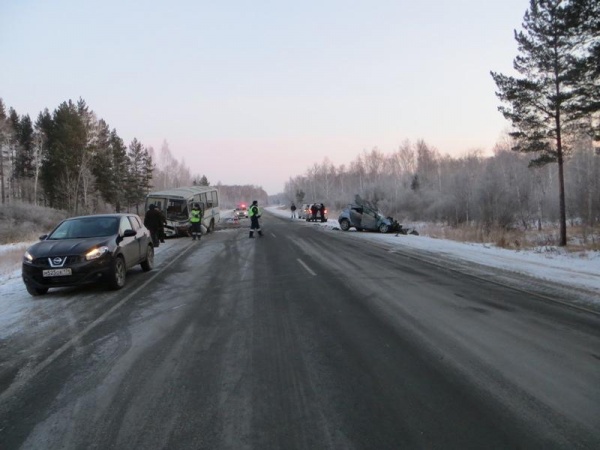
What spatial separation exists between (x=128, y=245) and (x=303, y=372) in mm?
7019

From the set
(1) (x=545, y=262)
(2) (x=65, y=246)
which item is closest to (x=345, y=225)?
(1) (x=545, y=262)

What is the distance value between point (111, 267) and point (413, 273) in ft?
22.9

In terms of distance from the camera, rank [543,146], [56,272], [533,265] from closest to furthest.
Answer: [56,272], [533,265], [543,146]

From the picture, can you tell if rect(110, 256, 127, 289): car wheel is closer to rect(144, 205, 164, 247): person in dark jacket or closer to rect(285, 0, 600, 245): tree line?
rect(144, 205, 164, 247): person in dark jacket

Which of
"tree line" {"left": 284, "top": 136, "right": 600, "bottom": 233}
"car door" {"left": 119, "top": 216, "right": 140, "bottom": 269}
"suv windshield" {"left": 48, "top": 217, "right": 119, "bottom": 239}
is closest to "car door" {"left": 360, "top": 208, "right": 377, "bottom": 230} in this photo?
"tree line" {"left": 284, "top": 136, "right": 600, "bottom": 233}

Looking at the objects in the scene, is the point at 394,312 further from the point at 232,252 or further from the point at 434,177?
the point at 434,177

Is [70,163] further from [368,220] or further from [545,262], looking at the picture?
[545,262]

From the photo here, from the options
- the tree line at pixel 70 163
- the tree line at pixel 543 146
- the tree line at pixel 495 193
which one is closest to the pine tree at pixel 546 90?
the tree line at pixel 543 146

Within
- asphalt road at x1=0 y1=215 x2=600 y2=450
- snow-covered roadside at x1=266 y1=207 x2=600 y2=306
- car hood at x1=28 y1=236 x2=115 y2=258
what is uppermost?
car hood at x1=28 y1=236 x2=115 y2=258

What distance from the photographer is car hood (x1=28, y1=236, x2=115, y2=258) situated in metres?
8.27

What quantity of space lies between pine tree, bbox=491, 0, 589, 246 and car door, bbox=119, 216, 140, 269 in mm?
18330

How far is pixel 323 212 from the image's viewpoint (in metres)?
41.8

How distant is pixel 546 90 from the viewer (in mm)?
20047

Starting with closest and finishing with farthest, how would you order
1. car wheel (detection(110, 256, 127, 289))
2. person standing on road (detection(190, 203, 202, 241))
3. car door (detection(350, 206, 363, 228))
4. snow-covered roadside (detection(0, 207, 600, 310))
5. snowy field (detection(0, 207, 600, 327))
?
snowy field (detection(0, 207, 600, 327)) → car wheel (detection(110, 256, 127, 289)) → snow-covered roadside (detection(0, 207, 600, 310)) → person standing on road (detection(190, 203, 202, 241)) → car door (detection(350, 206, 363, 228))
